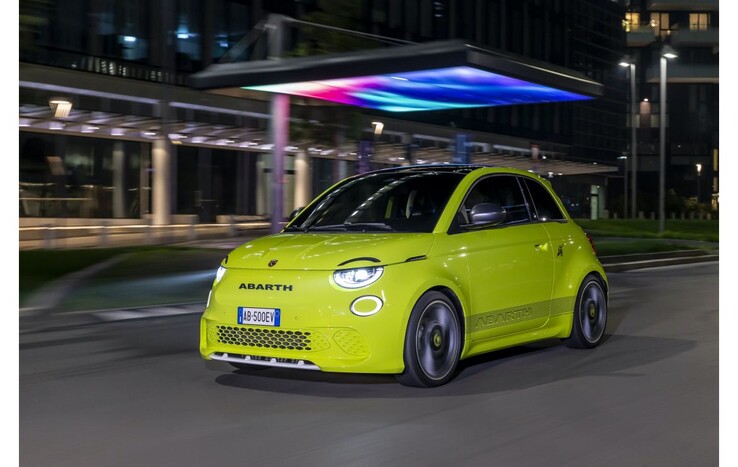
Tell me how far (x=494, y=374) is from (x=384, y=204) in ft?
5.51

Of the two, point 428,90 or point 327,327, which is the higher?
point 428,90

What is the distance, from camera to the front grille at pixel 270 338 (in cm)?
754

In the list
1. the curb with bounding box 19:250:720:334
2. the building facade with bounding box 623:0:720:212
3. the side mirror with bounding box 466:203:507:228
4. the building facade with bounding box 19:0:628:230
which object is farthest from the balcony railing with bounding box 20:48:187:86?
the building facade with bounding box 623:0:720:212

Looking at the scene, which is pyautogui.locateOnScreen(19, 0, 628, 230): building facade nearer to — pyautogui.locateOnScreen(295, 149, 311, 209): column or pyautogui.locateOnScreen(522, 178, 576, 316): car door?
pyautogui.locateOnScreen(295, 149, 311, 209): column

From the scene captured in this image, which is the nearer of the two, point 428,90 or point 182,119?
point 428,90

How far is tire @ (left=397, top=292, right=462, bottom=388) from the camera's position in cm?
768

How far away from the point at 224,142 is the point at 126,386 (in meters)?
34.5

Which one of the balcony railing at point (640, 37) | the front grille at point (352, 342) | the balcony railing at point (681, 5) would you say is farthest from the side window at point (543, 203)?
the balcony railing at point (681, 5)

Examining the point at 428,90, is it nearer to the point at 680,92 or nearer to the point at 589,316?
the point at 589,316

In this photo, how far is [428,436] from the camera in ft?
20.9

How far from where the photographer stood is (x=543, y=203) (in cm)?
984

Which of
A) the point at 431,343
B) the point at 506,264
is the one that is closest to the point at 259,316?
the point at 431,343
